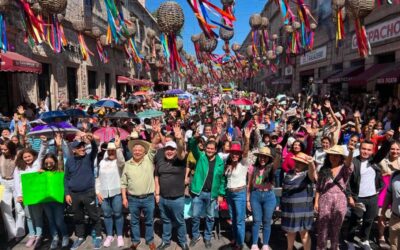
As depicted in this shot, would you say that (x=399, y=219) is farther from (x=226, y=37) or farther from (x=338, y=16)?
(x=338, y=16)

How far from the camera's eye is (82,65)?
63.2ft

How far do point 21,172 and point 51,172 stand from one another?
632mm

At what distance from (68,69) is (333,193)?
17.5 meters

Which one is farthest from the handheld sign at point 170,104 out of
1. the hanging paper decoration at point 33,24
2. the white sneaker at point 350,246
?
the white sneaker at point 350,246

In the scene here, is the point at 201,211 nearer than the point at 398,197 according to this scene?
No

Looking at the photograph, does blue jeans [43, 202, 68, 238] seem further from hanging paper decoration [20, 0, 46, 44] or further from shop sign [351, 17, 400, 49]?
shop sign [351, 17, 400, 49]

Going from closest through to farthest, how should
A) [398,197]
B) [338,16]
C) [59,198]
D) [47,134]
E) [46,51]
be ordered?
[398,197] → [59,198] → [47,134] → [338,16] → [46,51]

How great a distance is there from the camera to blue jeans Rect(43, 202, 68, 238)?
4.61 m

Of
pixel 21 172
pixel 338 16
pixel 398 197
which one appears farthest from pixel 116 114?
pixel 338 16

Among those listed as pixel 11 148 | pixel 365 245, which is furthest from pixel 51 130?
pixel 365 245

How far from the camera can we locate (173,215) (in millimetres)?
4520

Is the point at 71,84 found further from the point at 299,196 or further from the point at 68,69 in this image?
the point at 299,196

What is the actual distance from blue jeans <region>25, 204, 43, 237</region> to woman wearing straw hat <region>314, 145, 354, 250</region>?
13.8ft

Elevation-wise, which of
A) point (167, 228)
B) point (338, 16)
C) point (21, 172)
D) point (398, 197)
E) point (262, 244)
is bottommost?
point (262, 244)
